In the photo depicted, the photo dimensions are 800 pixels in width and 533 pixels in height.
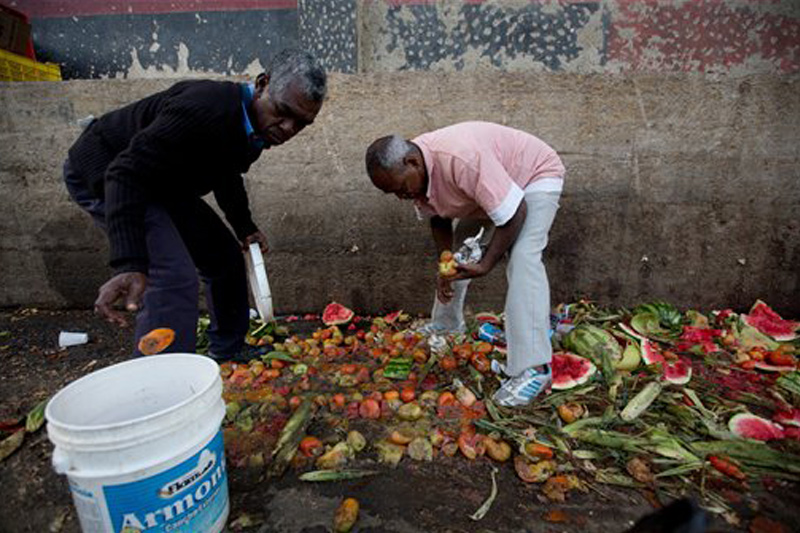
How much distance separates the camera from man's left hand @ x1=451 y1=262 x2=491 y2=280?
104 inches

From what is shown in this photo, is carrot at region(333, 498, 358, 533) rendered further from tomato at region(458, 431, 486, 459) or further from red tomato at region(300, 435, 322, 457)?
tomato at region(458, 431, 486, 459)

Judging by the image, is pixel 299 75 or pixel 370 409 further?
pixel 370 409

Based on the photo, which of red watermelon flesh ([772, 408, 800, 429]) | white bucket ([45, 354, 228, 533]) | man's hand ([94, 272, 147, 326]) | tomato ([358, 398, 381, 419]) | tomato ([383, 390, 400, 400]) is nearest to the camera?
white bucket ([45, 354, 228, 533])

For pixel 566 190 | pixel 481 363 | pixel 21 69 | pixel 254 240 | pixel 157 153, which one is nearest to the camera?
pixel 157 153

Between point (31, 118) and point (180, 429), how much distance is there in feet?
13.9

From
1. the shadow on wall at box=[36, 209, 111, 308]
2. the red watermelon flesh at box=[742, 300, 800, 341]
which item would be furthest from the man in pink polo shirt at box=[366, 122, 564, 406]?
the shadow on wall at box=[36, 209, 111, 308]

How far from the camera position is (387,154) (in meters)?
2.52

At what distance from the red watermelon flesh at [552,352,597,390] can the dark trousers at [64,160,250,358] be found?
7.69 feet

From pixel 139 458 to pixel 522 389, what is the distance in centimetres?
206

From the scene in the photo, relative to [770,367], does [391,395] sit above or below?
above

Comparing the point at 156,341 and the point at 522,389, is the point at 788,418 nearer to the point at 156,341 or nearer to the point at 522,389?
the point at 522,389

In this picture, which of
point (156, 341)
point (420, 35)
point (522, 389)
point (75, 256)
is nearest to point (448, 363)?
point (522, 389)

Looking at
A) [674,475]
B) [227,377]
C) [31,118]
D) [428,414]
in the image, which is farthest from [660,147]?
[31,118]

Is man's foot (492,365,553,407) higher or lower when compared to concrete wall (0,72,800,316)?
lower
